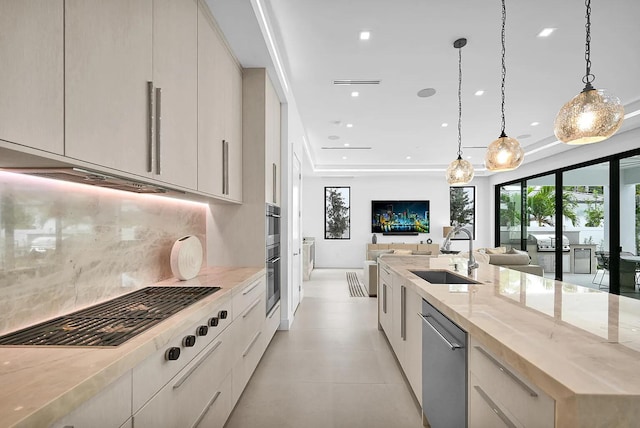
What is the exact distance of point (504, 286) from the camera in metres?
1.91

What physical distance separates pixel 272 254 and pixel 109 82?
88.1 inches

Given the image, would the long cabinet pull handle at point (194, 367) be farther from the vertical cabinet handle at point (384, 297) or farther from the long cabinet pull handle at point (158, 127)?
the vertical cabinet handle at point (384, 297)

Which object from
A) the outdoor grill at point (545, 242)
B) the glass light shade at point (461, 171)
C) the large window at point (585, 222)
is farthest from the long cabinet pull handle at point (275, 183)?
the outdoor grill at point (545, 242)

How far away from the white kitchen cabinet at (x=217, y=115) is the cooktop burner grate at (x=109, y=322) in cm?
75

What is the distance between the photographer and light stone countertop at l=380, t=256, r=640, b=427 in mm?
706

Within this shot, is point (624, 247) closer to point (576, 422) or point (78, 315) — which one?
point (576, 422)

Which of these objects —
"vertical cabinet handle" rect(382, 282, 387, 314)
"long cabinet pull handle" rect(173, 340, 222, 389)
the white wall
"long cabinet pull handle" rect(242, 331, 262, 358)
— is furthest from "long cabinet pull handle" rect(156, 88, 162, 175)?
the white wall

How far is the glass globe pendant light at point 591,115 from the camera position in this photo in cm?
188

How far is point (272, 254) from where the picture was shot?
3176mm

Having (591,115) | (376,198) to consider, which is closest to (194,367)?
(591,115)

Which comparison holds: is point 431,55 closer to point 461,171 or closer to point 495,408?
point 461,171

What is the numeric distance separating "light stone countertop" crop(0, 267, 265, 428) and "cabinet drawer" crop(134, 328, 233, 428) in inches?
7.5

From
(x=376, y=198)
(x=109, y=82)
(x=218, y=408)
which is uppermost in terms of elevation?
(x=376, y=198)

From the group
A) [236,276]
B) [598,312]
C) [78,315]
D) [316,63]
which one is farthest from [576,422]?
[316,63]
